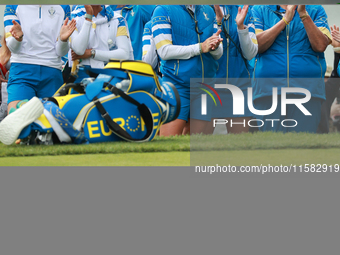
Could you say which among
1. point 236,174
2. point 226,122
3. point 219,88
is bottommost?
point 236,174

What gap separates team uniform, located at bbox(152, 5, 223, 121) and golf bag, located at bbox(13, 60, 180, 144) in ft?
0.60

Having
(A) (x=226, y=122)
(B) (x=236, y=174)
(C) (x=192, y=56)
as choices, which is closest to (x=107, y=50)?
(C) (x=192, y=56)

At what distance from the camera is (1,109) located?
2682 millimetres

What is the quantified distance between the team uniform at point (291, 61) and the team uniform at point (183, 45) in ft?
1.03

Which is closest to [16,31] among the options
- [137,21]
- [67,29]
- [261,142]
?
[67,29]

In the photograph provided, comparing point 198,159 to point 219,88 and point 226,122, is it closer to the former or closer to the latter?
point 226,122

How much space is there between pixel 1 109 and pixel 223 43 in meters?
1.51

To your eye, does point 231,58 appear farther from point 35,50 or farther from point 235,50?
point 35,50

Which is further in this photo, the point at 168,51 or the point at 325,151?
the point at 168,51

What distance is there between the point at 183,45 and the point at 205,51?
0.50ft

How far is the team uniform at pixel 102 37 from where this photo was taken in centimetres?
262

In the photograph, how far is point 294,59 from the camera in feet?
8.30

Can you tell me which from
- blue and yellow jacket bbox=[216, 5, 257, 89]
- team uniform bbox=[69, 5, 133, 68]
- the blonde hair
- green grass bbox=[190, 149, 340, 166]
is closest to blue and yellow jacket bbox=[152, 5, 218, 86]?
blue and yellow jacket bbox=[216, 5, 257, 89]

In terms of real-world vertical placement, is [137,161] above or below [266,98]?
below
